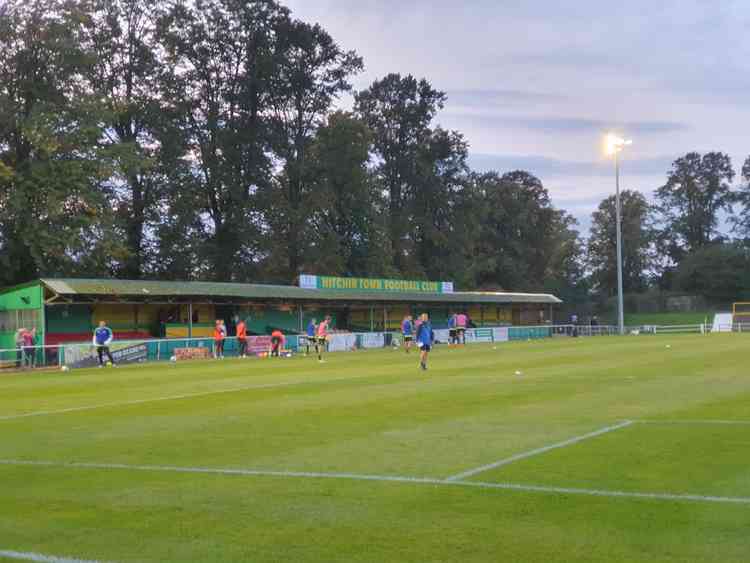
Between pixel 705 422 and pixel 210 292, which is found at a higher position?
pixel 210 292

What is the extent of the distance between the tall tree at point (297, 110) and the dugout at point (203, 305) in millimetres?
9372

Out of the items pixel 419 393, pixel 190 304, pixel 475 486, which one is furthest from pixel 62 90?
pixel 475 486

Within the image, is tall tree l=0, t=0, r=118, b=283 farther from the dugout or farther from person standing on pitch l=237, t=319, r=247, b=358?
person standing on pitch l=237, t=319, r=247, b=358

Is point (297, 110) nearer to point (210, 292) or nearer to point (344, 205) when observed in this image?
point (344, 205)

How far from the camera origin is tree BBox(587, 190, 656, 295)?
11588 cm

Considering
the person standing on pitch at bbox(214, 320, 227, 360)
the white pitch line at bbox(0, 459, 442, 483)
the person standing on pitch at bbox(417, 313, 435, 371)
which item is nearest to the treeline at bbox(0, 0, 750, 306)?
the person standing on pitch at bbox(214, 320, 227, 360)

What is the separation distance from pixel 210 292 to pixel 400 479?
37070 mm

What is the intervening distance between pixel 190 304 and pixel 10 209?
37.9 ft

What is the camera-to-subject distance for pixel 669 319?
86.4 meters

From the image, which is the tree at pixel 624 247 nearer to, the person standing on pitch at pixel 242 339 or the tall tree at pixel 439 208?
the tall tree at pixel 439 208

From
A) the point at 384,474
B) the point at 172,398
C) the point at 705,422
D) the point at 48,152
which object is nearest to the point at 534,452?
the point at 384,474

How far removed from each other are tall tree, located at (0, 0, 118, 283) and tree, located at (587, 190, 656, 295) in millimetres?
79651

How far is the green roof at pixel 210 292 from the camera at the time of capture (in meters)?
39.3

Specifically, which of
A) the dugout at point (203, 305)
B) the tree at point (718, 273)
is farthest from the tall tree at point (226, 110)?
the tree at point (718, 273)
